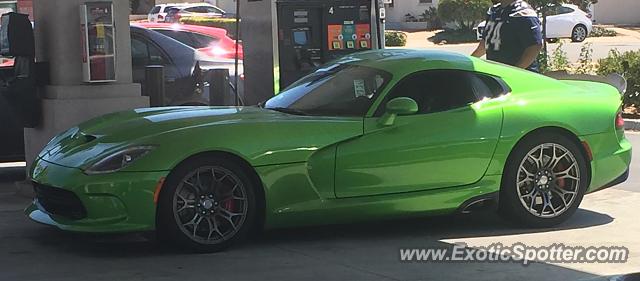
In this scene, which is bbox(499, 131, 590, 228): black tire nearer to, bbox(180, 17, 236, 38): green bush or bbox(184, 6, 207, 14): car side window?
bbox(180, 17, 236, 38): green bush

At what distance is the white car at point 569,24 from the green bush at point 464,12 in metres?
3.19

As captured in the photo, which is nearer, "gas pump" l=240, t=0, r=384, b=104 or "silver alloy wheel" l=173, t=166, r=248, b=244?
"silver alloy wheel" l=173, t=166, r=248, b=244

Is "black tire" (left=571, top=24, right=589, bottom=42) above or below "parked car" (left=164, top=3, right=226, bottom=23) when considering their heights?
below

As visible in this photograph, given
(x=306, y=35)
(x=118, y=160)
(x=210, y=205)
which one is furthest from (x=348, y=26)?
(x=118, y=160)

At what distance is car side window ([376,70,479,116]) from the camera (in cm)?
633

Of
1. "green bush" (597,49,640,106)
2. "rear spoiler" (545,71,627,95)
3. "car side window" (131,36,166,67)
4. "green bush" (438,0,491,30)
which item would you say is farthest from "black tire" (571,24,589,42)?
"rear spoiler" (545,71,627,95)

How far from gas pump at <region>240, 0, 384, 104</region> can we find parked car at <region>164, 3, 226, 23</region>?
83.1 feet

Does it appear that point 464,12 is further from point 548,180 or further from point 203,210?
point 203,210

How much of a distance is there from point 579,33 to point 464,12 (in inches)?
197

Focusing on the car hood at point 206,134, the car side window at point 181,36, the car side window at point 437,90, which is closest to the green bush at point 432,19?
the car side window at point 181,36

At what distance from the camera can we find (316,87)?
660 centimetres

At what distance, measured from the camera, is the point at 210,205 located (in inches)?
227

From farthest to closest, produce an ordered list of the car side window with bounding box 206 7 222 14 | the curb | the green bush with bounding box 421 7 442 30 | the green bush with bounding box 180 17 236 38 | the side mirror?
the car side window with bounding box 206 7 222 14
the green bush with bounding box 421 7 442 30
the green bush with bounding box 180 17 236 38
the curb
the side mirror

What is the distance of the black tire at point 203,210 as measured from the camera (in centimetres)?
561
